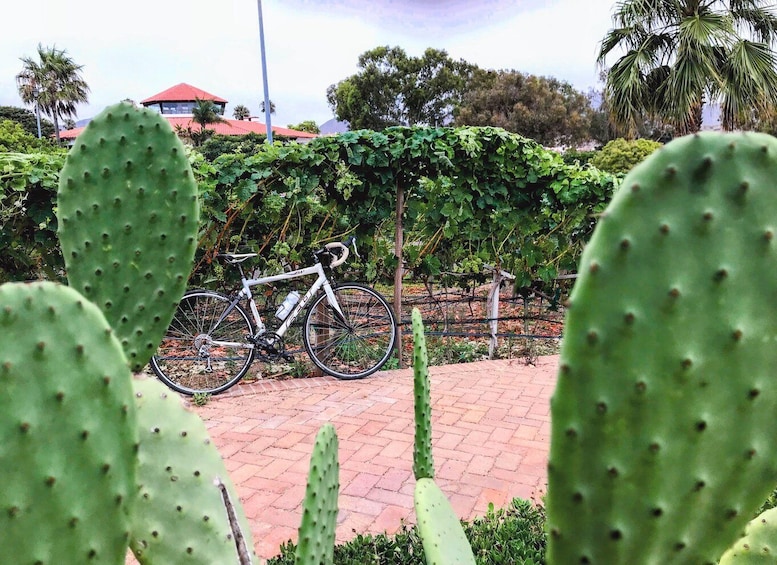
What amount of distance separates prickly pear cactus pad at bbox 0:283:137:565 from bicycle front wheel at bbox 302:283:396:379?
13.9 ft

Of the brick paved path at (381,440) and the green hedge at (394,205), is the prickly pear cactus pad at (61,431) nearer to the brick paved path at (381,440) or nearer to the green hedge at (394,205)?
the brick paved path at (381,440)

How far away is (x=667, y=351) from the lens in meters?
0.61

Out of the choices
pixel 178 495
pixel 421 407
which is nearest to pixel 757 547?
pixel 421 407

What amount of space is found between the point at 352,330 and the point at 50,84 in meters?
44.4

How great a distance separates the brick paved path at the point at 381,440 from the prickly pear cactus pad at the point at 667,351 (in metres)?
2.21

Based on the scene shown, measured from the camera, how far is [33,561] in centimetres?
66

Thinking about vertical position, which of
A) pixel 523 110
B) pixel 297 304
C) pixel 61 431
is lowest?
pixel 297 304

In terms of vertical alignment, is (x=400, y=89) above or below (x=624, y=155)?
above

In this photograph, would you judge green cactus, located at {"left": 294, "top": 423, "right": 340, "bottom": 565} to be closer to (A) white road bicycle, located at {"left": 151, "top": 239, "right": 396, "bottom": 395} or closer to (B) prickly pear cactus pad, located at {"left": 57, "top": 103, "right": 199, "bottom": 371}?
(B) prickly pear cactus pad, located at {"left": 57, "top": 103, "right": 199, "bottom": 371}

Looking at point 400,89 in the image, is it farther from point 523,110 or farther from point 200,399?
point 200,399

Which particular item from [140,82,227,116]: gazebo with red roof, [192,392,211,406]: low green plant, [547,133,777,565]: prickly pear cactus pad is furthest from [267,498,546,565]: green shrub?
[140,82,227,116]: gazebo with red roof

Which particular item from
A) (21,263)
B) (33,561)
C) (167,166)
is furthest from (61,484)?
(21,263)

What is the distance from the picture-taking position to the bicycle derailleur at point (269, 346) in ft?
15.6

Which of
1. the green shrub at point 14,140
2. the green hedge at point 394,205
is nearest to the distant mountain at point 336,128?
the green hedge at point 394,205
